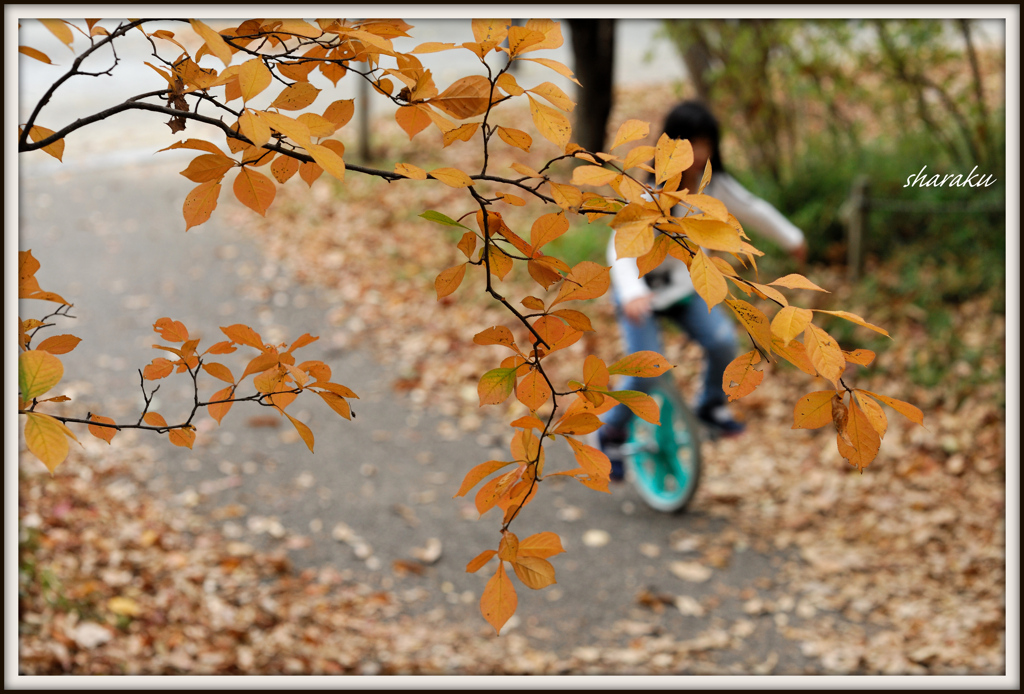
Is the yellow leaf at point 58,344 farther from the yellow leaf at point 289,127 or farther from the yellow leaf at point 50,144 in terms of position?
the yellow leaf at point 289,127

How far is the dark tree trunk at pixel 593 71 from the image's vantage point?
7328 millimetres

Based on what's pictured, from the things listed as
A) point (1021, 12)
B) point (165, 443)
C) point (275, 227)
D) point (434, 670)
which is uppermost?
point (275, 227)

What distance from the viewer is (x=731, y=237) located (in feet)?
2.90

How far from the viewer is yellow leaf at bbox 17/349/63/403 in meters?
1.06

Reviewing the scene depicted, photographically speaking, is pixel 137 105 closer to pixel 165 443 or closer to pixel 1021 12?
pixel 1021 12

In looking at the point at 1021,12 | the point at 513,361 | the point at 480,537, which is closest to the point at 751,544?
the point at 480,537

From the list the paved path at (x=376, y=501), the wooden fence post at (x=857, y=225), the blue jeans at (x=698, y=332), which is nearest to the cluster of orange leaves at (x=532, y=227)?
the paved path at (x=376, y=501)

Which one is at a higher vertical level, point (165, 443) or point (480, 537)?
point (165, 443)

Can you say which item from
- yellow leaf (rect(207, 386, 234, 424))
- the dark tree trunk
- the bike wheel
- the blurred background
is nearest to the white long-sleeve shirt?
the bike wheel

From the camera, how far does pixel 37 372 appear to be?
3.51 feet

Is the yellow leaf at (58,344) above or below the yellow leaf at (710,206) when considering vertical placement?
below

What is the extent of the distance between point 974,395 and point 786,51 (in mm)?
3515

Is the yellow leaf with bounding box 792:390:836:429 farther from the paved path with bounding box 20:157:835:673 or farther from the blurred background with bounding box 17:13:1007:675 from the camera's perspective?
the paved path with bounding box 20:157:835:673

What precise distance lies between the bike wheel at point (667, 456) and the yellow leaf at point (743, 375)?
296 cm
